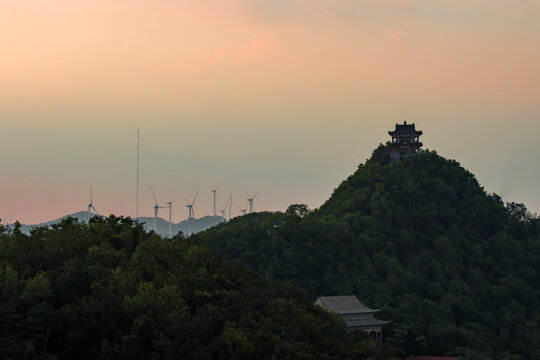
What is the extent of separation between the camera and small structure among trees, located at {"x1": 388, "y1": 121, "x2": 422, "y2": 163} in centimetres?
14000

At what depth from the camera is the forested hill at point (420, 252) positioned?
351ft

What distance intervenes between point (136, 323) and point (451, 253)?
86445 millimetres

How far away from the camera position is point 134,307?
51156 millimetres

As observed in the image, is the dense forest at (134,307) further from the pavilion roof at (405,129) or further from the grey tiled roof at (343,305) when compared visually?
the pavilion roof at (405,129)

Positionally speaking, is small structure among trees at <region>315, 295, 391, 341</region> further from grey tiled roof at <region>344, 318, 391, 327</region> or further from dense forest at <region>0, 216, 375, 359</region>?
dense forest at <region>0, 216, 375, 359</region>

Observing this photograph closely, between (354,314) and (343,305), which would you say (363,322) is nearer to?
(354,314)

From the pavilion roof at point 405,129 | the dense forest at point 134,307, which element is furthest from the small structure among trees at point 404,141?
the dense forest at point 134,307

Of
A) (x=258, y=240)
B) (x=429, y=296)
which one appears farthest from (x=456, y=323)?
(x=258, y=240)

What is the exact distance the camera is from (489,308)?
397 feet

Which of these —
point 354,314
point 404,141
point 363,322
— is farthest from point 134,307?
point 404,141

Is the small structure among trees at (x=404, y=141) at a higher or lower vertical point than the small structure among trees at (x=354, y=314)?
higher

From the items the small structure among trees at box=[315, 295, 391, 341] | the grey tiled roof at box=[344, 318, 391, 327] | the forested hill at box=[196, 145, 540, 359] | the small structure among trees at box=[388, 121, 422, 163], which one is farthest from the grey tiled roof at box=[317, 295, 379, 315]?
the small structure among trees at box=[388, 121, 422, 163]

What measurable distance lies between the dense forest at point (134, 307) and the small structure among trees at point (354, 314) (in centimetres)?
2981

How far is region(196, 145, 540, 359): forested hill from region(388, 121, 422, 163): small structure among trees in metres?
1.84
